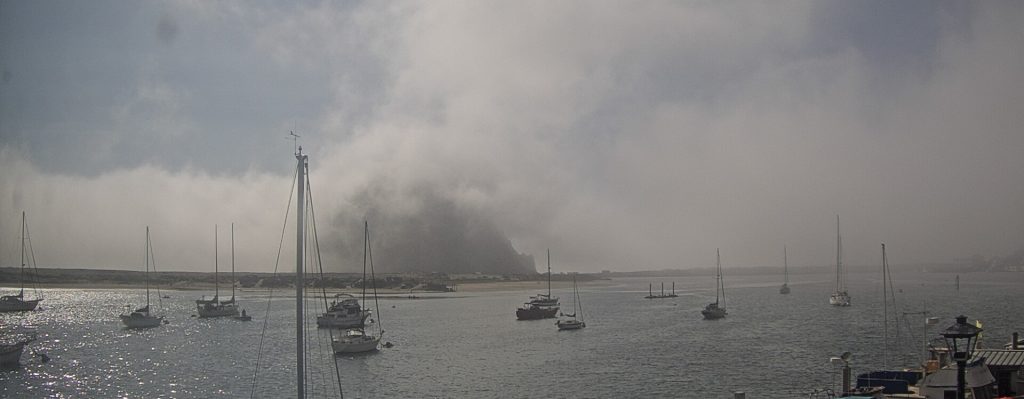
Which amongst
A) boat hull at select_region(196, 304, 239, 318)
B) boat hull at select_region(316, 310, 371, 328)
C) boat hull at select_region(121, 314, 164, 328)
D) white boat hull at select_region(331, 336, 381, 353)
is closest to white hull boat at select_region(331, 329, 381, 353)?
white boat hull at select_region(331, 336, 381, 353)

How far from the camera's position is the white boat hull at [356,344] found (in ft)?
207

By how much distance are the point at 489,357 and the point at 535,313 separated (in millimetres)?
43456

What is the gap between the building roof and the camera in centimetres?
2353

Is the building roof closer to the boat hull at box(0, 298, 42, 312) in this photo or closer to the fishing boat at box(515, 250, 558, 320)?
the fishing boat at box(515, 250, 558, 320)

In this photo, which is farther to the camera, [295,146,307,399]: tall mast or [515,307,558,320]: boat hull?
[515,307,558,320]: boat hull

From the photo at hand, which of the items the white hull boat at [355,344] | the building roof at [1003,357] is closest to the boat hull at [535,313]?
the white hull boat at [355,344]

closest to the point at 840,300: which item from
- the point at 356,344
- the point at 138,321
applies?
the point at 356,344

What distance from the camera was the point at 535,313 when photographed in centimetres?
10462

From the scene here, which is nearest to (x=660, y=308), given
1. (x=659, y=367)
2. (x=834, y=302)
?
(x=834, y=302)

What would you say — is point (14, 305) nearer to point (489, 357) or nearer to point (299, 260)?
point (489, 357)

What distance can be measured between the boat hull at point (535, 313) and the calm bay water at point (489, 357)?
2.50 meters

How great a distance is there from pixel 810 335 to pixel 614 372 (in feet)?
105

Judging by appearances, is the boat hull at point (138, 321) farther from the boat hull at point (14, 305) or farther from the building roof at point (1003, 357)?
the building roof at point (1003, 357)

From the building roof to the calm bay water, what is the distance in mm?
9495
